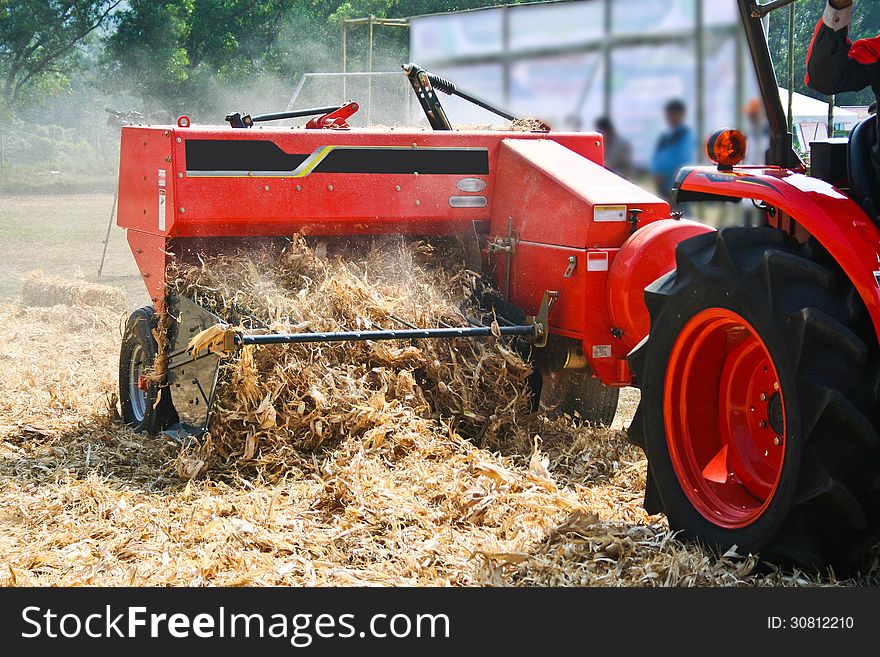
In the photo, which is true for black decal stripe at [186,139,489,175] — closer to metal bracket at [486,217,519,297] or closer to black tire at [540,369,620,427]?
metal bracket at [486,217,519,297]

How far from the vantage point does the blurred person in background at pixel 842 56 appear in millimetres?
2822

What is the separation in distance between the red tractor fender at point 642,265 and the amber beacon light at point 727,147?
4.08ft

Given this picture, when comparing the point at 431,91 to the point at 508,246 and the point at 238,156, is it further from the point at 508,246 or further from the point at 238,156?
the point at 238,156

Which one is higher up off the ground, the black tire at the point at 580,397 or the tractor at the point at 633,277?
the tractor at the point at 633,277

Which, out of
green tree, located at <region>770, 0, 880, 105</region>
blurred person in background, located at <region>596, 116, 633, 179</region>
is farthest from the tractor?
blurred person in background, located at <region>596, 116, 633, 179</region>

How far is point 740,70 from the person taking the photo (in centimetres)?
853

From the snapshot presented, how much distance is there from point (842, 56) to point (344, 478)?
226 centimetres

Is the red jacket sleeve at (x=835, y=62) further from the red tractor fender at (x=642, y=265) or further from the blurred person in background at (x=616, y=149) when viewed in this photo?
the blurred person in background at (x=616, y=149)

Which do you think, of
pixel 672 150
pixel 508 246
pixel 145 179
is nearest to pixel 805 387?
pixel 508 246

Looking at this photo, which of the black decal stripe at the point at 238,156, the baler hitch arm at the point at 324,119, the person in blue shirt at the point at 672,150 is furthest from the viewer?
the person in blue shirt at the point at 672,150

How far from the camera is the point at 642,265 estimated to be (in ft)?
14.7

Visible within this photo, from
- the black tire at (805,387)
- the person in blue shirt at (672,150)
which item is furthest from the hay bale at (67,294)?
the black tire at (805,387)

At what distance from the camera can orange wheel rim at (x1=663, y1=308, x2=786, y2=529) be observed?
318 cm
